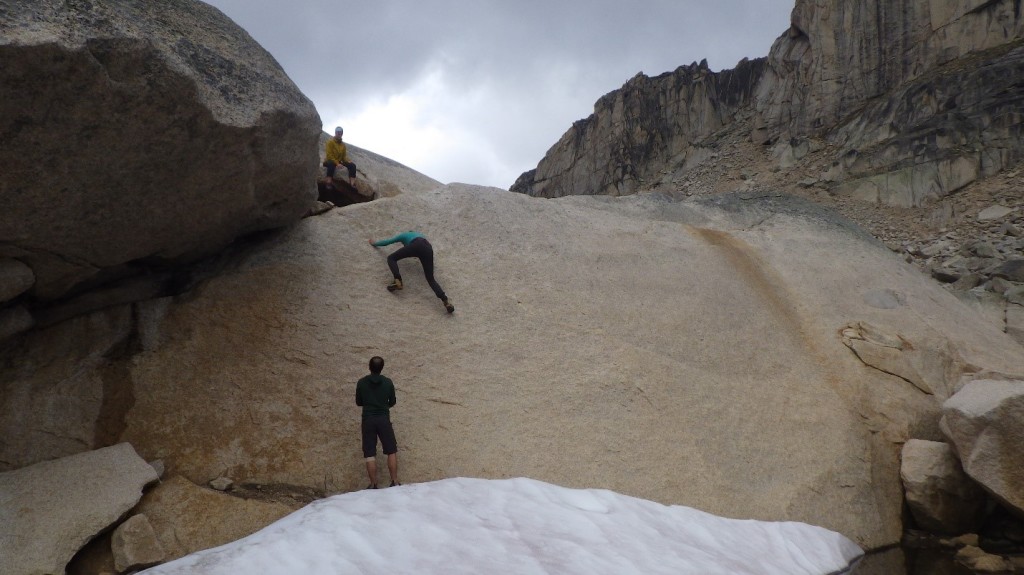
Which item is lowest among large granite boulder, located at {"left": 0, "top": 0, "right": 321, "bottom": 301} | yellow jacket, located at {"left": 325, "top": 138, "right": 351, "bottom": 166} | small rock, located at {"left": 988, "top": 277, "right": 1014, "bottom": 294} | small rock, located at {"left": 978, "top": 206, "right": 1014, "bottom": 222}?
small rock, located at {"left": 988, "top": 277, "right": 1014, "bottom": 294}

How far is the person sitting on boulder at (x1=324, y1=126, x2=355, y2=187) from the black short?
6.46 metres

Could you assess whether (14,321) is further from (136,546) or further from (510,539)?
(510,539)

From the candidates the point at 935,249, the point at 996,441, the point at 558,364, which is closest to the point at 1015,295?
the point at 996,441

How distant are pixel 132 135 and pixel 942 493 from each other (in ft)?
29.5

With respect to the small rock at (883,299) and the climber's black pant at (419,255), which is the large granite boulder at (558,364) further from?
the climber's black pant at (419,255)

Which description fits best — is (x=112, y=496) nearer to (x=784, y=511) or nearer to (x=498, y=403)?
(x=498, y=403)

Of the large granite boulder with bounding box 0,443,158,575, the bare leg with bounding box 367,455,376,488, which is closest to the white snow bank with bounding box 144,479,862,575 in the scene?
the bare leg with bounding box 367,455,376,488

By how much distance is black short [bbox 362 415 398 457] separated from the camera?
583 centimetres

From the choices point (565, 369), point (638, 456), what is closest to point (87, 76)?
point (565, 369)

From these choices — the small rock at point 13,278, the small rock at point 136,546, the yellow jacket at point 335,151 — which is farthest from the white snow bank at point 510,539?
the yellow jacket at point 335,151

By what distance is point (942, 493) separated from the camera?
695cm

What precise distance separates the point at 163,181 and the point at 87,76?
4.53ft

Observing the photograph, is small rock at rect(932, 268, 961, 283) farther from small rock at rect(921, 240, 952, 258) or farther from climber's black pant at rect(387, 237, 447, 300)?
climber's black pant at rect(387, 237, 447, 300)

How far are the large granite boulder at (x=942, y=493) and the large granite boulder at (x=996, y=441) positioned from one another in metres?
0.39
